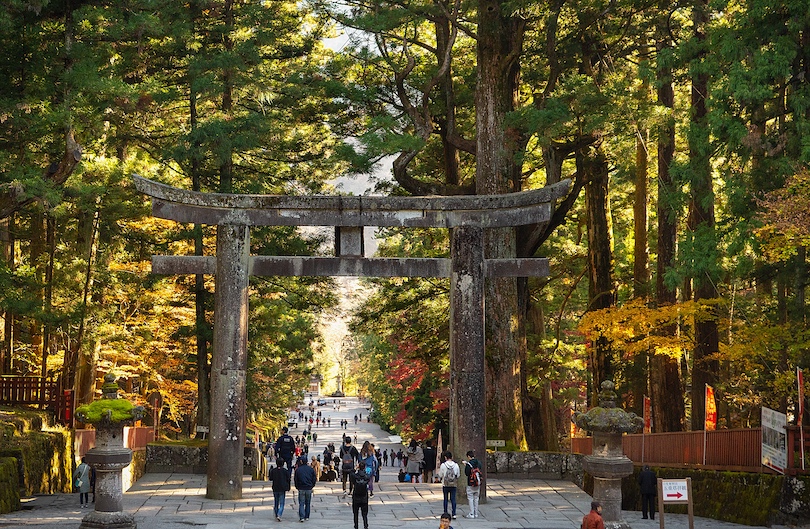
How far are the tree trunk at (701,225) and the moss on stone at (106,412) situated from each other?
41.9ft

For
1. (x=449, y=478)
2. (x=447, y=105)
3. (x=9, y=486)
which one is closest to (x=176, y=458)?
(x=9, y=486)

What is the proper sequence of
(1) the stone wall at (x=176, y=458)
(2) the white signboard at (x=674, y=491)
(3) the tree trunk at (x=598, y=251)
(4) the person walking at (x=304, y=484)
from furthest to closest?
(3) the tree trunk at (x=598, y=251)
(1) the stone wall at (x=176, y=458)
(4) the person walking at (x=304, y=484)
(2) the white signboard at (x=674, y=491)

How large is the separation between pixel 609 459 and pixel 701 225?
7.87 meters

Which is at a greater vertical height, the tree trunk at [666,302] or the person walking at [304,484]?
the tree trunk at [666,302]

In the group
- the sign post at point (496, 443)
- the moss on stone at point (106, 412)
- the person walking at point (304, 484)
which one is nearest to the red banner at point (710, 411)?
the sign post at point (496, 443)

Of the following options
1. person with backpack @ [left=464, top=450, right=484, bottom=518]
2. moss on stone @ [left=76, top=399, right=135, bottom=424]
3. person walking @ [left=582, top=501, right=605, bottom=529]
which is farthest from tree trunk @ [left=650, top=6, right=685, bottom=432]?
moss on stone @ [left=76, top=399, right=135, bottom=424]

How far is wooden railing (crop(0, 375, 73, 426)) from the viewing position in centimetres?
2780

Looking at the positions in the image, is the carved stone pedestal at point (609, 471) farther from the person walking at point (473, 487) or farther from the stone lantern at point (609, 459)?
the person walking at point (473, 487)

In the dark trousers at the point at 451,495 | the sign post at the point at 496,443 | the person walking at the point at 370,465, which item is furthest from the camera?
the sign post at the point at 496,443

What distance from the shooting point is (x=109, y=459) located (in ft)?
53.2

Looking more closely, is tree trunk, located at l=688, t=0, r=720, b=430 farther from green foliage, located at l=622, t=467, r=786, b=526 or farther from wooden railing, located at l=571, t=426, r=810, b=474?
green foliage, located at l=622, t=467, r=786, b=526

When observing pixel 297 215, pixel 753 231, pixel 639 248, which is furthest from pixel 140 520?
pixel 639 248

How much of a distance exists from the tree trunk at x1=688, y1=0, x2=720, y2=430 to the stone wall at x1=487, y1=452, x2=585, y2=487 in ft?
14.0

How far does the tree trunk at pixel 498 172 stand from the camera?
2725cm
